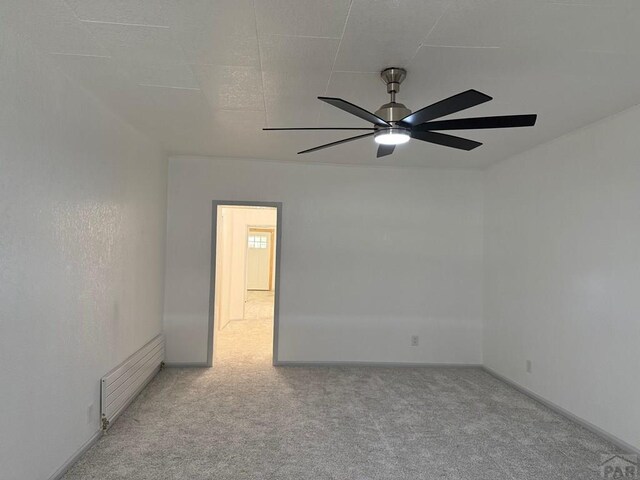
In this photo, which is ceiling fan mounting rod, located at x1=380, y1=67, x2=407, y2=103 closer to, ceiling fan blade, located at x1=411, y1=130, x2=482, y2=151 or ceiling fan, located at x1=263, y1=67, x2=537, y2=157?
ceiling fan, located at x1=263, y1=67, x2=537, y2=157

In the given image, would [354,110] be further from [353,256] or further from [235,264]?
[235,264]

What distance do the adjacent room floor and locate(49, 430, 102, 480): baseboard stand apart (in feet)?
0.14

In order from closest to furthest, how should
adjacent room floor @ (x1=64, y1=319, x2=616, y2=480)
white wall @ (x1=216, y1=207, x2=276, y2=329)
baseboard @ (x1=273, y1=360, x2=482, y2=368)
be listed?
adjacent room floor @ (x1=64, y1=319, x2=616, y2=480), baseboard @ (x1=273, y1=360, x2=482, y2=368), white wall @ (x1=216, y1=207, x2=276, y2=329)

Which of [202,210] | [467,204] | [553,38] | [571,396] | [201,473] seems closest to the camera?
[553,38]

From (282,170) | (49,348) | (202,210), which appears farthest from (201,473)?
(282,170)

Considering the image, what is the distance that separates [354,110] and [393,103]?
37 cm

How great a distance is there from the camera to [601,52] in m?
1.91

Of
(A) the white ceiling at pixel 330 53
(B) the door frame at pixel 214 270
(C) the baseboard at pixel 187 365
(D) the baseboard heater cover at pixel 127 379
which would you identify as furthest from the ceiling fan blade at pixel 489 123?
(C) the baseboard at pixel 187 365

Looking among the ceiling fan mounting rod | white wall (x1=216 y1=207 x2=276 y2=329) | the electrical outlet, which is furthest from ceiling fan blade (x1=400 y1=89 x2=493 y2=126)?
white wall (x1=216 y1=207 x2=276 y2=329)

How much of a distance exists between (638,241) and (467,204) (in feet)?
7.31

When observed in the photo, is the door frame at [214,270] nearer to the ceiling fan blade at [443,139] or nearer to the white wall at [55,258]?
the white wall at [55,258]

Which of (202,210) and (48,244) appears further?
(202,210)

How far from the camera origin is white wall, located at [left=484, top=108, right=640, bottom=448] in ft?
8.80

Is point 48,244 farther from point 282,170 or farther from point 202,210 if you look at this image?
point 282,170
